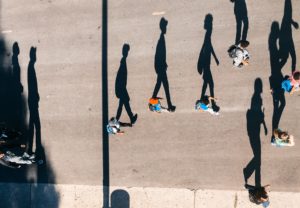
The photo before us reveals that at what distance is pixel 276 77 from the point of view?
11992 millimetres

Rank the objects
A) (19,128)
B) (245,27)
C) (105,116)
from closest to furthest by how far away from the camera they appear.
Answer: (245,27) → (105,116) → (19,128)

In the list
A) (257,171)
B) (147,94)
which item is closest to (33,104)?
(147,94)

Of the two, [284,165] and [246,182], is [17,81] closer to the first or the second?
[246,182]

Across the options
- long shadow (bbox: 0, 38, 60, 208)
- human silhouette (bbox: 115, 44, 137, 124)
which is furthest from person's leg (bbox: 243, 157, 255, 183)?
long shadow (bbox: 0, 38, 60, 208)

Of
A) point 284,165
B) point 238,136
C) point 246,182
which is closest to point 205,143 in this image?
point 238,136

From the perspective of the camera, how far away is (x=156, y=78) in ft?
42.4

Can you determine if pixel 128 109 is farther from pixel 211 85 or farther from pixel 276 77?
pixel 276 77

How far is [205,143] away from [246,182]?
76.6 inches

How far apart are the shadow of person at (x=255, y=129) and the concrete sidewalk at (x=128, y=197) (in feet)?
2.51

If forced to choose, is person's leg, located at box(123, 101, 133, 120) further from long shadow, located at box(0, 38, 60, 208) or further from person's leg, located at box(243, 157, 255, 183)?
person's leg, located at box(243, 157, 255, 183)

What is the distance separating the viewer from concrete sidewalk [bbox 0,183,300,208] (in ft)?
39.7

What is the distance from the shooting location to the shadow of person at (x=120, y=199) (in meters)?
13.0

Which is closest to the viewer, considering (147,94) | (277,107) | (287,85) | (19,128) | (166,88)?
(287,85)

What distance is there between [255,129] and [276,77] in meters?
1.94
